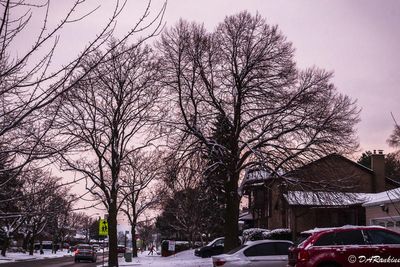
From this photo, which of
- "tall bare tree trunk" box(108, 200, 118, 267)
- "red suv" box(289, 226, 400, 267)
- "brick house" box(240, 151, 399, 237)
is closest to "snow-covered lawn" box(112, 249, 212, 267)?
"tall bare tree trunk" box(108, 200, 118, 267)

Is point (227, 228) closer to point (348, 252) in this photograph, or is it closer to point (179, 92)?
point (179, 92)

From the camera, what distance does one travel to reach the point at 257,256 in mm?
18875

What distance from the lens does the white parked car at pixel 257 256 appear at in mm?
18500

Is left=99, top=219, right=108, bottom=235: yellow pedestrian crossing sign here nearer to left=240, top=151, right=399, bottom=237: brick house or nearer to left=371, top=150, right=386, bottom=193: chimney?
left=240, top=151, right=399, bottom=237: brick house

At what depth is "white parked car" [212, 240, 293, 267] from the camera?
728 inches

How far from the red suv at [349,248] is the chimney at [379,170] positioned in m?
37.6

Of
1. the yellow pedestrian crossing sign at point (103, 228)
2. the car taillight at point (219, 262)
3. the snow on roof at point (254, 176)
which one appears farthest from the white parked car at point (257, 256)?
the yellow pedestrian crossing sign at point (103, 228)

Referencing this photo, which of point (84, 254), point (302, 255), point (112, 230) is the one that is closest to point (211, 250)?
point (112, 230)

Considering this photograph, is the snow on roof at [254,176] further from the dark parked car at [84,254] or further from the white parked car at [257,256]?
the dark parked car at [84,254]

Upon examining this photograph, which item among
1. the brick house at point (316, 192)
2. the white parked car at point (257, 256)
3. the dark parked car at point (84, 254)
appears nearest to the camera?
the white parked car at point (257, 256)

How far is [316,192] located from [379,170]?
2455cm

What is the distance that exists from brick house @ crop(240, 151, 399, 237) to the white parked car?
9.92 m

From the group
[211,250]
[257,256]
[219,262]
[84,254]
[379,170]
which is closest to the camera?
[219,262]

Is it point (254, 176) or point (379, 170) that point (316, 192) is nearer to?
point (254, 176)
